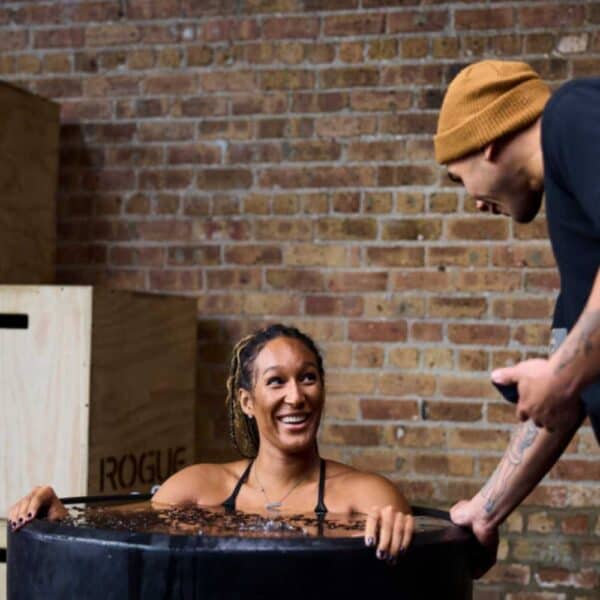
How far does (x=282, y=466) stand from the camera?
244 centimetres

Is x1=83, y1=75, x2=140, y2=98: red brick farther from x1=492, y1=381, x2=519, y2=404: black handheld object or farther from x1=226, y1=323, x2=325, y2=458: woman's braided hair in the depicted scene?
x1=492, y1=381, x2=519, y2=404: black handheld object

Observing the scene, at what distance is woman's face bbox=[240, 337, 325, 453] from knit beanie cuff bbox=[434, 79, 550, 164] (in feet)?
2.60

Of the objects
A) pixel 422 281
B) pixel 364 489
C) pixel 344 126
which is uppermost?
pixel 344 126

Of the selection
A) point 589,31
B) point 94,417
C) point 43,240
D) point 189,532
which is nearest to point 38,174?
point 43,240

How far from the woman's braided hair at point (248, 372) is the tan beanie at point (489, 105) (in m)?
0.82

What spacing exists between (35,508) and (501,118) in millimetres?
989

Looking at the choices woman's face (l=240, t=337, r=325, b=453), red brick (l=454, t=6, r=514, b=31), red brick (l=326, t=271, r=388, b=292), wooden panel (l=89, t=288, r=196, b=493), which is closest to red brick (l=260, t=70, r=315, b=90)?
red brick (l=454, t=6, r=514, b=31)

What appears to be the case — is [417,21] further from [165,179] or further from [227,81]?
[165,179]

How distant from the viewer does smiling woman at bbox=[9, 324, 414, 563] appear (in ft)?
7.70

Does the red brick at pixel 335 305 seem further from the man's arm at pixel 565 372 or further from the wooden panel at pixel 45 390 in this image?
the man's arm at pixel 565 372

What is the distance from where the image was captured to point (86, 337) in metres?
3.12

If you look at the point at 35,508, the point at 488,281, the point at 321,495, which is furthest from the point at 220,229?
the point at 35,508

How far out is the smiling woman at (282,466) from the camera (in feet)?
7.70

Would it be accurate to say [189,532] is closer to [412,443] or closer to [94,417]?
[94,417]
